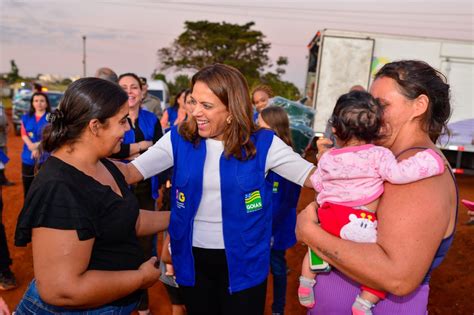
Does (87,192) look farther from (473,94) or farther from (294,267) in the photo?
(473,94)

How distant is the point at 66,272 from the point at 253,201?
118 centimetres

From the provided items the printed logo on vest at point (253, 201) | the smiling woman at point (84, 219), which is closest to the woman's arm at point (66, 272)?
the smiling woman at point (84, 219)

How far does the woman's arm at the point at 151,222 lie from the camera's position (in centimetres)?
240

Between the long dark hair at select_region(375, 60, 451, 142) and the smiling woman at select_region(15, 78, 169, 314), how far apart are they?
1365mm

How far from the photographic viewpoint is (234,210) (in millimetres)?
2510

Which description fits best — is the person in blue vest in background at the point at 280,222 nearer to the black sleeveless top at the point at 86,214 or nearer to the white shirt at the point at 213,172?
the white shirt at the point at 213,172

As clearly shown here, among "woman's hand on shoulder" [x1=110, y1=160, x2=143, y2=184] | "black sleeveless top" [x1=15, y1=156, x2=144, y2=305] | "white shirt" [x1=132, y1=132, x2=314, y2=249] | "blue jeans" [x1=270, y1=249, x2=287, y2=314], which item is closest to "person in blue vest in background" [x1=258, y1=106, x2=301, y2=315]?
"blue jeans" [x1=270, y1=249, x2=287, y2=314]

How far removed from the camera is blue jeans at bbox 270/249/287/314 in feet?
13.7

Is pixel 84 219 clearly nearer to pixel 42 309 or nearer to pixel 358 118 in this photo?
pixel 42 309

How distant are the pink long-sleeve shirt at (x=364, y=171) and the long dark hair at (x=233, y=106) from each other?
591mm

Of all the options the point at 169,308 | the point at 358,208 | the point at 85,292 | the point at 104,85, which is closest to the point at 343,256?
the point at 358,208

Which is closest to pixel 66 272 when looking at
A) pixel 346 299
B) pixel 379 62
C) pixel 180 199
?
pixel 180 199

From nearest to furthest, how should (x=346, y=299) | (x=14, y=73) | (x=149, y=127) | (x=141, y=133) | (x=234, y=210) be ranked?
(x=346, y=299) → (x=234, y=210) → (x=141, y=133) → (x=149, y=127) → (x=14, y=73)

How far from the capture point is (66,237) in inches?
67.2
